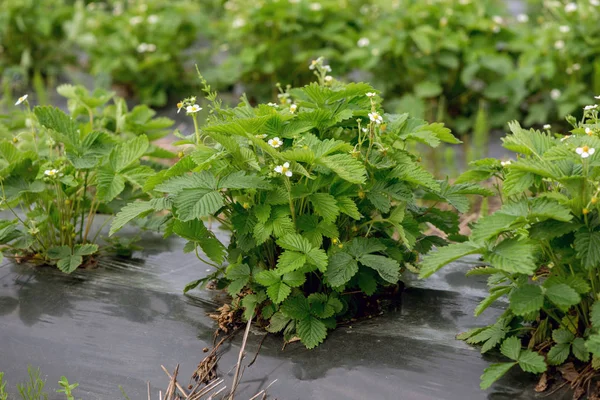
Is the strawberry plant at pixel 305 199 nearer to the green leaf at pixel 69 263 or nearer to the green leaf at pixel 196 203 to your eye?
the green leaf at pixel 196 203

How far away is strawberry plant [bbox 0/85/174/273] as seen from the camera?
2533 mm

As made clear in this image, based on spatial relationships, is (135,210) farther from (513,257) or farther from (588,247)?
(588,247)

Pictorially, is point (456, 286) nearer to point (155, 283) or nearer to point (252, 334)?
point (252, 334)

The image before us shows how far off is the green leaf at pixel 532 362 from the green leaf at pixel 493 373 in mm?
24

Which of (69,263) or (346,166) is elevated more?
(346,166)

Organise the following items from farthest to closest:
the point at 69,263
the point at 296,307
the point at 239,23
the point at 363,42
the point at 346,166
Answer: the point at 239,23 → the point at 363,42 → the point at 69,263 → the point at 296,307 → the point at 346,166

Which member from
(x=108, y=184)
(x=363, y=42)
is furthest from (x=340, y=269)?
(x=363, y=42)

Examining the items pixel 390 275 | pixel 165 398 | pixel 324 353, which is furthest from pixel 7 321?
pixel 390 275

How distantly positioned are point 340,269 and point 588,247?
27.2 inches

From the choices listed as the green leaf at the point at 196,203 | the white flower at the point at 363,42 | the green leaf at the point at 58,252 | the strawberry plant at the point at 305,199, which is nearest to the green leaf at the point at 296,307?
the strawberry plant at the point at 305,199

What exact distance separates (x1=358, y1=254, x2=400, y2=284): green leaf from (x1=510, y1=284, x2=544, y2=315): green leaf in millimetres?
377

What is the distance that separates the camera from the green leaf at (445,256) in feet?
6.04

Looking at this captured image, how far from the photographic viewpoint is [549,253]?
1971 millimetres

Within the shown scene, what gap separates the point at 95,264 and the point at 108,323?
0.41 m
